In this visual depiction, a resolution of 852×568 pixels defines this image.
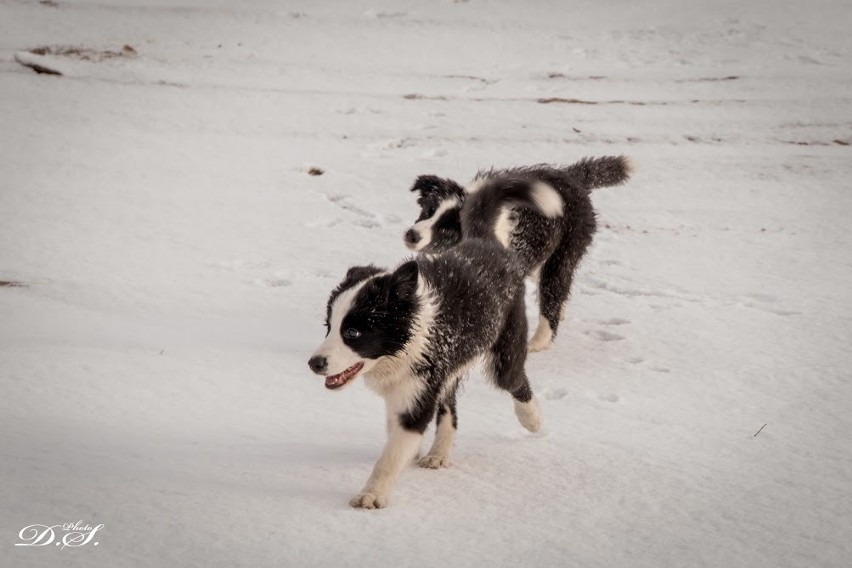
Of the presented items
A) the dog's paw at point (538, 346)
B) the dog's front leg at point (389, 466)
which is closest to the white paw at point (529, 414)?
the dog's front leg at point (389, 466)

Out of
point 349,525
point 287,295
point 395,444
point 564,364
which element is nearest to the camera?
point 349,525

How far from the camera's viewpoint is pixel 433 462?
398cm

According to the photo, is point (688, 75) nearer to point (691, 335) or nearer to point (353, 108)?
point (353, 108)

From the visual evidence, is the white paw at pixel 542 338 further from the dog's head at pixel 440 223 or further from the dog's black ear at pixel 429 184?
the dog's black ear at pixel 429 184

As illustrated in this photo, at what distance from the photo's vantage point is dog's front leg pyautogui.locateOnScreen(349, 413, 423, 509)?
3.42 m

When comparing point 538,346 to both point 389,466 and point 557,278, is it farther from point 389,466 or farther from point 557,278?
point 389,466

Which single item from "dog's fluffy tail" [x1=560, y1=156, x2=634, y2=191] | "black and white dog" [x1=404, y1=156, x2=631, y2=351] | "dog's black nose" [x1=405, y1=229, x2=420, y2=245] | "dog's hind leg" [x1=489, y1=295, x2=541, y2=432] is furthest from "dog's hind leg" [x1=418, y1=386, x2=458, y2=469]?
"dog's fluffy tail" [x1=560, y1=156, x2=634, y2=191]

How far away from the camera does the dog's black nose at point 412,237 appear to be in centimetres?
615

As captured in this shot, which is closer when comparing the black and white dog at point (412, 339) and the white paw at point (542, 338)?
the black and white dog at point (412, 339)

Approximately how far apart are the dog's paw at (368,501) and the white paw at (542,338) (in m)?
2.65

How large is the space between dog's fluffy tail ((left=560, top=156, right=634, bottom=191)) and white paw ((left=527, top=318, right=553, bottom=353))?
1114 mm

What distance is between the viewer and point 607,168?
6727 millimetres

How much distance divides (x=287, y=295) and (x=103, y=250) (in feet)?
5.23

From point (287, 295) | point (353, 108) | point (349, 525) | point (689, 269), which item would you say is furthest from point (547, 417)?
point (353, 108)
